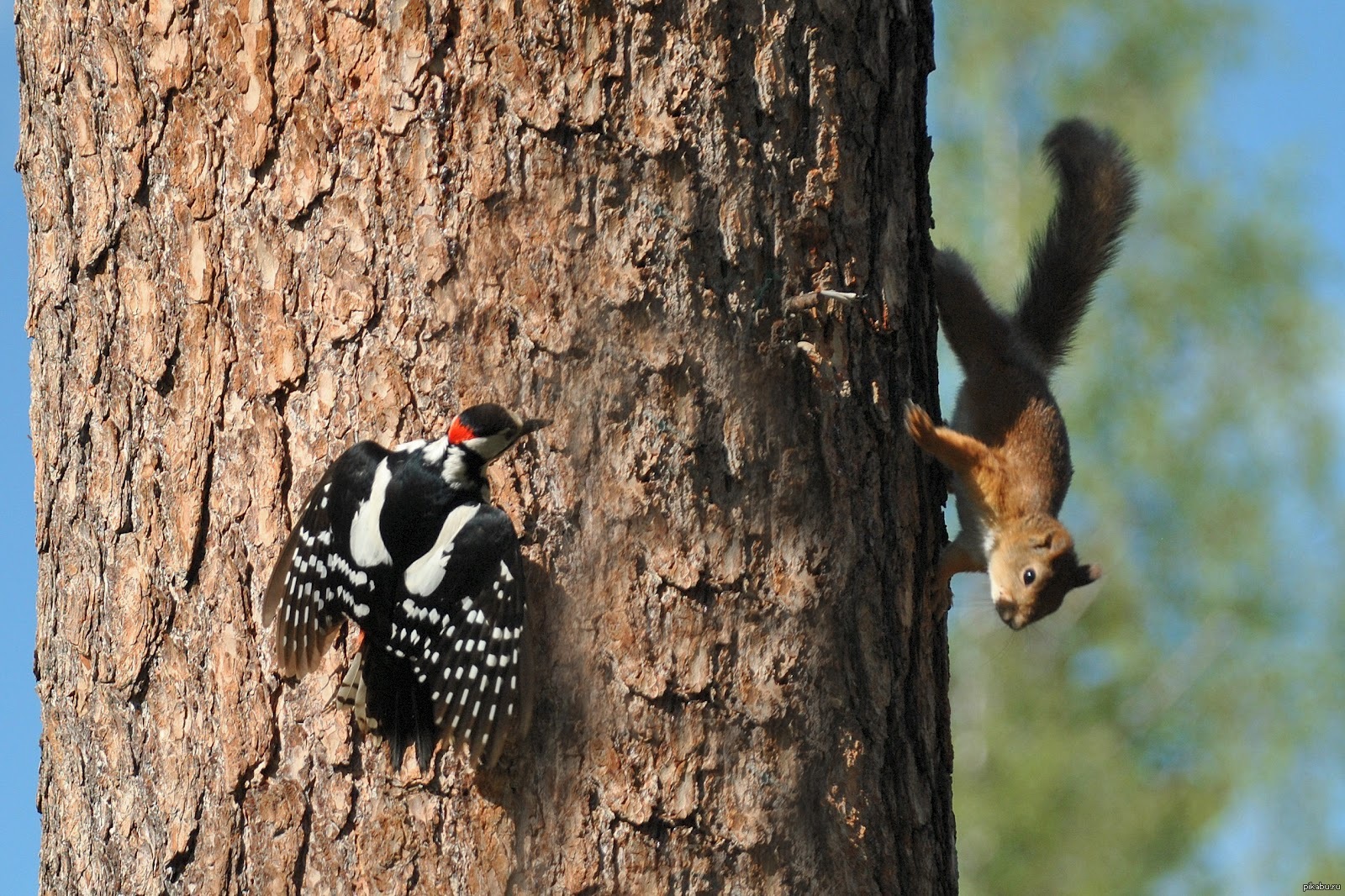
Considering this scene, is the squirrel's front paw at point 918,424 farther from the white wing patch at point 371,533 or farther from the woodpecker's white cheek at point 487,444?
the white wing patch at point 371,533

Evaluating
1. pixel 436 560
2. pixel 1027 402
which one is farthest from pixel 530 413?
pixel 1027 402

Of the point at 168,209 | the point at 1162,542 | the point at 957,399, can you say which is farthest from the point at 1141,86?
the point at 168,209

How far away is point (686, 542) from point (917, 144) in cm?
102

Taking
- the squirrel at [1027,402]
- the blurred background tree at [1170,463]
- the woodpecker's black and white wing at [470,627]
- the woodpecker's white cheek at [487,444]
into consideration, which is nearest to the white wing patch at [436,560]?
the woodpecker's black and white wing at [470,627]

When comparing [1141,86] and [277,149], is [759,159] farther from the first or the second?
[1141,86]

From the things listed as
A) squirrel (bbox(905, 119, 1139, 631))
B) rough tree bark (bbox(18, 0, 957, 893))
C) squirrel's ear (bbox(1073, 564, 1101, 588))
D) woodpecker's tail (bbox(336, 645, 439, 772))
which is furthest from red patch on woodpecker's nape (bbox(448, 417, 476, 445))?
squirrel's ear (bbox(1073, 564, 1101, 588))

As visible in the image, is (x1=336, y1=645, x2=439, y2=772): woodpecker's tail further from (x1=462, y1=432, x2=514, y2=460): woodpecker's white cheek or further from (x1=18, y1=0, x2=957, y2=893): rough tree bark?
(x1=462, y1=432, x2=514, y2=460): woodpecker's white cheek

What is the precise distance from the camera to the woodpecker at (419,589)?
200 centimetres

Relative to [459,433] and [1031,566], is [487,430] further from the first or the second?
[1031,566]

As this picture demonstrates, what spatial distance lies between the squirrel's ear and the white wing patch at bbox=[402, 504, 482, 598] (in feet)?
7.12

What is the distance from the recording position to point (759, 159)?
7.32 feet

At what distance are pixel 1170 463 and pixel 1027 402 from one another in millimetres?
10116

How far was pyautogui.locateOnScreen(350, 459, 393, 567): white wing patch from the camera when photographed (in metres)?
2.09

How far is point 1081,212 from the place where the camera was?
368 cm
